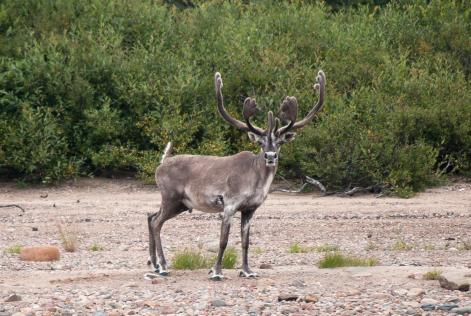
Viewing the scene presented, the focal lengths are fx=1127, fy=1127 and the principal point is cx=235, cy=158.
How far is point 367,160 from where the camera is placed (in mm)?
22484

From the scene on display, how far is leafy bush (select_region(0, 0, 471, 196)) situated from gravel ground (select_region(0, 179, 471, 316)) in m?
0.76

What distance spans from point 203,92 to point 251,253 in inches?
338

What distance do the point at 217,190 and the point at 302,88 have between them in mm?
10903

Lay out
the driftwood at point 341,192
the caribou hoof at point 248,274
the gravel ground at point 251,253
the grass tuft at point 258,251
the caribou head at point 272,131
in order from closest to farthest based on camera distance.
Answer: the gravel ground at point 251,253
the caribou head at point 272,131
the caribou hoof at point 248,274
the grass tuft at point 258,251
the driftwood at point 341,192

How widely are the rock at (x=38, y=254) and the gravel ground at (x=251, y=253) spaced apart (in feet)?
0.66

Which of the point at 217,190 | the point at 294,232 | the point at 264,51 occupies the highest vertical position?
the point at 264,51

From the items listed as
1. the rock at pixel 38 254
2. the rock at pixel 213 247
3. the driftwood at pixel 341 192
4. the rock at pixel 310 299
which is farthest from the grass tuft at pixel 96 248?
the driftwood at pixel 341 192

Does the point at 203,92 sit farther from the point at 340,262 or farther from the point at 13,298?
the point at 13,298

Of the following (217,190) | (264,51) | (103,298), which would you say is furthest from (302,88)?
(103,298)

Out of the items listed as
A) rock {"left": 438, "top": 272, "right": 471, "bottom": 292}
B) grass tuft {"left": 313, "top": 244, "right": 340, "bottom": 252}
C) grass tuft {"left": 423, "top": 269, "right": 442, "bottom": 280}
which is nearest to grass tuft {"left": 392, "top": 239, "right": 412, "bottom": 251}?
grass tuft {"left": 313, "top": 244, "right": 340, "bottom": 252}

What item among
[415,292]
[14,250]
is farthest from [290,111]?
[14,250]

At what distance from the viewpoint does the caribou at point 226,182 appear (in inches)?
530

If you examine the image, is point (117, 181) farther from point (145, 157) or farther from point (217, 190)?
point (217, 190)

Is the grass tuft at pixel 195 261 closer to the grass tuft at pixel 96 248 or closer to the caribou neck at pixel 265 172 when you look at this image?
the caribou neck at pixel 265 172
